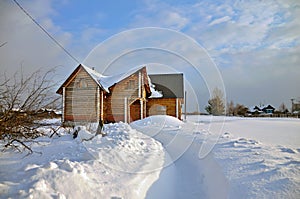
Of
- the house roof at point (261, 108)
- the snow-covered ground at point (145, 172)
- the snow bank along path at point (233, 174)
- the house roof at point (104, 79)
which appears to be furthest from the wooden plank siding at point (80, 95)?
the house roof at point (261, 108)

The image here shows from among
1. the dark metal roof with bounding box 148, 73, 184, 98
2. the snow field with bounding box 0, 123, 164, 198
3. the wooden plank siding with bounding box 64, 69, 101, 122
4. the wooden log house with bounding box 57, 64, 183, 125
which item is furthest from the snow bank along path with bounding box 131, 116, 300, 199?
the dark metal roof with bounding box 148, 73, 184, 98

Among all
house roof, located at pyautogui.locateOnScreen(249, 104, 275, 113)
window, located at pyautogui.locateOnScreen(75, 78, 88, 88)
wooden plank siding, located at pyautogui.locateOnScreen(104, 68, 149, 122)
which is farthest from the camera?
house roof, located at pyautogui.locateOnScreen(249, 104, 275, 113)

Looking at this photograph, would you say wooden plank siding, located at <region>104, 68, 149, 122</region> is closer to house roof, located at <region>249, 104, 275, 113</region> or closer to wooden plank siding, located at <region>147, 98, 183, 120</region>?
wooden plank siding, located at <region>147, 98, 183, 120</region>

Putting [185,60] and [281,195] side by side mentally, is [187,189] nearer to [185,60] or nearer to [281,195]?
[281,195]

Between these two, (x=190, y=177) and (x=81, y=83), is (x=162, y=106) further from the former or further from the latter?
(x=190, y=177)

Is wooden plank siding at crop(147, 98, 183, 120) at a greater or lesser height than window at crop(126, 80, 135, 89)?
lesser

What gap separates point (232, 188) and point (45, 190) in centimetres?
268

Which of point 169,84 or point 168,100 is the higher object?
point 169,84

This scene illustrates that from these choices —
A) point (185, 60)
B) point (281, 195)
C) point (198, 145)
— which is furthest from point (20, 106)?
point (185, 60)

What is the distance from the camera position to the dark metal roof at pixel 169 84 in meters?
25.5

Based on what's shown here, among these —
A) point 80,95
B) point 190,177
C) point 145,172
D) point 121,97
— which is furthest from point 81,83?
point 145,172

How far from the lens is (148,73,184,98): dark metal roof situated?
25.5m

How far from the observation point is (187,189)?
4941 mm

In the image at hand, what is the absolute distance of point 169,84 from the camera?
27.6m
